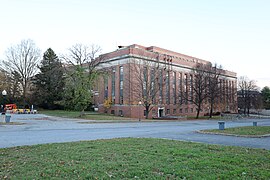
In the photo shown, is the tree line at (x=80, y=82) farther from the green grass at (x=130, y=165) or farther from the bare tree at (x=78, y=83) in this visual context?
the green grass at (x=130, y=165)

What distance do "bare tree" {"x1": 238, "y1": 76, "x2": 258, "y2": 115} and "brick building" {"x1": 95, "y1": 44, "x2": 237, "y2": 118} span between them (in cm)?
1344

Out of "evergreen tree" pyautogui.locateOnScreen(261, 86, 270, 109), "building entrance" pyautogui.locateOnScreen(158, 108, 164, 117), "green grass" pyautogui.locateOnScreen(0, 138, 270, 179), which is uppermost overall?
"evergreen tree" pyautogui.locateOnScreen(261, 86, 270, 109)

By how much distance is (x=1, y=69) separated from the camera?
182 feet

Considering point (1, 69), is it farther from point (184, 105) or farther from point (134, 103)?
point (184, 105)

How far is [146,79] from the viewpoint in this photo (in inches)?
1863

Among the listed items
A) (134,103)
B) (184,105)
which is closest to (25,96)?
(134,103)

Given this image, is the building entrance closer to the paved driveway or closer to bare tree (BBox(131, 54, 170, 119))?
bare tree (BBox(131, 54, 170, 119))

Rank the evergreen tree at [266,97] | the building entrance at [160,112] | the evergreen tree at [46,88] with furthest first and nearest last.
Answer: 1. the evergreen tree at [266,97]
2. the evergreen tree at [46,88]
3. the building entrance at [160,112]

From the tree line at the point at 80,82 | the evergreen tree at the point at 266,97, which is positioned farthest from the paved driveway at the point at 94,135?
the evergreen tree at the point at 266,97

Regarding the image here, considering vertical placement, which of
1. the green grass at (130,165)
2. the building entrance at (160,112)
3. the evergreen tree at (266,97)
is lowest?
the building entrance at (160,112)

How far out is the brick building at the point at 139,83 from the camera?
1909 inches

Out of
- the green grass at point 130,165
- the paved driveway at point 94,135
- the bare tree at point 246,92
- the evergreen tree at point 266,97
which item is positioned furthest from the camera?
the evergreen tree at point 266,97

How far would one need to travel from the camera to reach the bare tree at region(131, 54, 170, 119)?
46.5m

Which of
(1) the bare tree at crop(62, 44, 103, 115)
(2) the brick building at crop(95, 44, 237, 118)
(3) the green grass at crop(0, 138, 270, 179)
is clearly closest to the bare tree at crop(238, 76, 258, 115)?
(2) the brick building at crop(95, 44, 237, 118)
